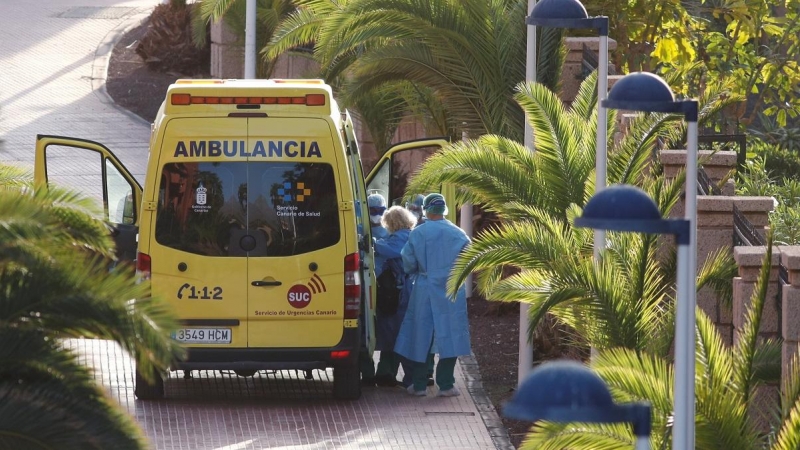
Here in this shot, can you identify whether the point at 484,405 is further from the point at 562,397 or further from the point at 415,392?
the point at 562,397

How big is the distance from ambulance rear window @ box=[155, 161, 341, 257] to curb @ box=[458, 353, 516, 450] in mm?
1934

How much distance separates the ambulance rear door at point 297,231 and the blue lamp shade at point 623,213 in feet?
17.6

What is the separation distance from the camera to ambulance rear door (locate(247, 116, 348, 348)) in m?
11.1

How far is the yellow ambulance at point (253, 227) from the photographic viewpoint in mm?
11117

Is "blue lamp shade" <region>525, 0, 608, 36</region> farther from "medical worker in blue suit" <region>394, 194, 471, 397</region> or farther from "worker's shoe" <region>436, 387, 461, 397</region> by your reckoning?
"worker's shoe" <region>436, 387, 461, 397</region>

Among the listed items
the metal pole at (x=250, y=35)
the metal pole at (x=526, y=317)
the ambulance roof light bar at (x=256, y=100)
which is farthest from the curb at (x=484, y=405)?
the metal pole at (x=250, y=35)

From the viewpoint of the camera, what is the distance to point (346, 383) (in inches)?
466

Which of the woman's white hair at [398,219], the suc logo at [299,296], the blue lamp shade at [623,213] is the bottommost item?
the suc logo at [299,296]

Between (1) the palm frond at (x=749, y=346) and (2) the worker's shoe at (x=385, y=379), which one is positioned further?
(2) the worker's shoe at (x=385, y=379)

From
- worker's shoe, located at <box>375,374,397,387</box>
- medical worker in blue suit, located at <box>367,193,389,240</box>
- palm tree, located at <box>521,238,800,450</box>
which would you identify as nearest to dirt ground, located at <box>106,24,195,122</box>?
medical worker in blue suit, located at <box>367,193,389,240</box>

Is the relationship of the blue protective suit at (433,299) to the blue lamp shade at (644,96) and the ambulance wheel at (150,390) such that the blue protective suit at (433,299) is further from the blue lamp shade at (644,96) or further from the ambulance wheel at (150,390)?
the blue lamp shade at (644,96)

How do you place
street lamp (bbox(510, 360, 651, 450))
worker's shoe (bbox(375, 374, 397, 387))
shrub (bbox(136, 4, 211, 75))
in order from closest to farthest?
street lamp (bbox(510, 360, 651, 450)), worker's shoe (bbox(375, 374, 397, 387)), shrub (bbox(136, 4, 211, 75))

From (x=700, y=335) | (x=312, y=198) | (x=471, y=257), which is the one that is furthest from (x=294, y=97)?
(x=700, y=335)

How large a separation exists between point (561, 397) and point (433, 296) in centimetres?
693
